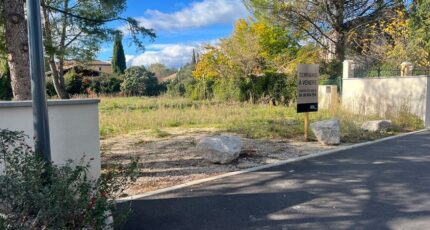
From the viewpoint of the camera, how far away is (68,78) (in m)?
29.4

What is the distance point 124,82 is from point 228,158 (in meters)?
28.4

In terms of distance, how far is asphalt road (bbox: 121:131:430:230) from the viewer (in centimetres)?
350

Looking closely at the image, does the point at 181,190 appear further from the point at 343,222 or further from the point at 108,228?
the point at 343,222

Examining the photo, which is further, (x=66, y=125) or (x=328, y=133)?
(x=328, y=133)

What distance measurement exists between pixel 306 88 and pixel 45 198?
6.61m

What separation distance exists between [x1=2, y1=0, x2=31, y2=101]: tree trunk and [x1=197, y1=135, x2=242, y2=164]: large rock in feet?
9.74

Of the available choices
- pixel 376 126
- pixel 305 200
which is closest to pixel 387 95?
pixel 376 126

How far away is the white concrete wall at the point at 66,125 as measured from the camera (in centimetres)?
371

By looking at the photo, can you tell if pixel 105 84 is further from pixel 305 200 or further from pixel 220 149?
pixel 305 200

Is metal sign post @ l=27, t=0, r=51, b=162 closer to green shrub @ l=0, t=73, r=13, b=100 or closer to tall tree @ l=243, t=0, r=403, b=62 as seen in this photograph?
tall tree @ l=243, t=0, r=403, b=62

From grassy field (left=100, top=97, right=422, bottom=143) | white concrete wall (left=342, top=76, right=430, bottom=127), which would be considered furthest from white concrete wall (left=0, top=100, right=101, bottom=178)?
white concrete wall (left=342, top=76, right=430, bottom=127)

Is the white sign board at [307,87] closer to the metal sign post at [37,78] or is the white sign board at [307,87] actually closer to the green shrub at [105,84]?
the metal sign post at [37,78]

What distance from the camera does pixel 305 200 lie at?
412 cm

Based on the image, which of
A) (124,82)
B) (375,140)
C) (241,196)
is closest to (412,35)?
(375,140)
